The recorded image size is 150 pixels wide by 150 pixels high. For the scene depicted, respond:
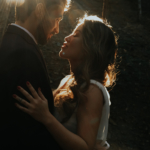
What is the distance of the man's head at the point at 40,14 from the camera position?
1853 millimetres

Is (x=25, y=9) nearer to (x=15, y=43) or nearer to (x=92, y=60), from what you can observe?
(x=15, y=43)

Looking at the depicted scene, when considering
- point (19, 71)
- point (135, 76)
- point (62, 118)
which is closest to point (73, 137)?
point (62, 118)

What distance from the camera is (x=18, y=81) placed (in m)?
1.44

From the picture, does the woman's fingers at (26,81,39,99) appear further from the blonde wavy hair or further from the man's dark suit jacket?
the blonde wavy hair

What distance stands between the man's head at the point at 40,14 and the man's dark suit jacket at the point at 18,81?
35 cm

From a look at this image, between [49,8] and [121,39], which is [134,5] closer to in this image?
[121,39]

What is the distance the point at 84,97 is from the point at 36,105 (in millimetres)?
525

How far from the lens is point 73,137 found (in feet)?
5.35

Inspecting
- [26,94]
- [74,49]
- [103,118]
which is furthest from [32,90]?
[103,118]

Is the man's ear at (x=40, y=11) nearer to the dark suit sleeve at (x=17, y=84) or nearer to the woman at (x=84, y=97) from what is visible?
the woman at (x=84, y=97)

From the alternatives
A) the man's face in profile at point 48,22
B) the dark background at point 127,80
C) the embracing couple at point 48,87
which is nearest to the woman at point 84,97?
the embracing couple at point 48,87

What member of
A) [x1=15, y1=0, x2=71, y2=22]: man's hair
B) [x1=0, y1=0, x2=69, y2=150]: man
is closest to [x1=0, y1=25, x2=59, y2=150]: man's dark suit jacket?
[x1=0, y1=0, x2=69, y2=150]: man

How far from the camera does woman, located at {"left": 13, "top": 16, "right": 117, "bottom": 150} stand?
1586mm

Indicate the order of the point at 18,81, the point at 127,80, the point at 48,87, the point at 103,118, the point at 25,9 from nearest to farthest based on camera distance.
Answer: the point at 18,81 → the point at 48,87 → the point at 25,9 → the point at 103,118 → the point at 127,80
